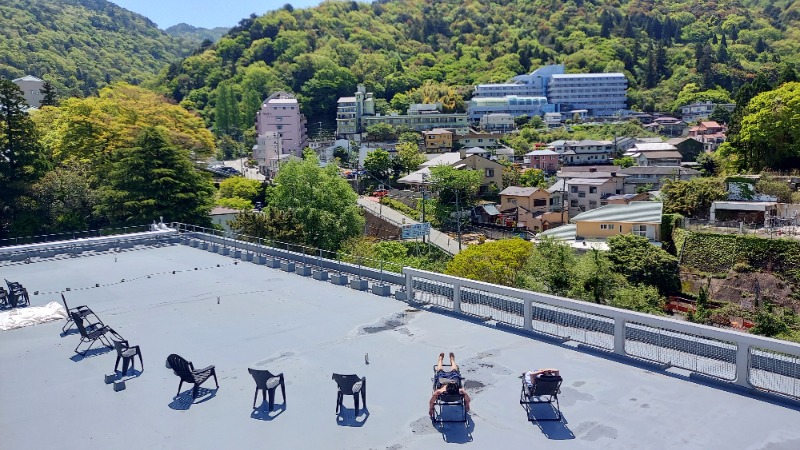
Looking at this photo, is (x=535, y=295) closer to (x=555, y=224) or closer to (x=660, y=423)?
(x=660, y=423)

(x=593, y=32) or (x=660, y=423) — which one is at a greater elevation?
(x=593, y=32)

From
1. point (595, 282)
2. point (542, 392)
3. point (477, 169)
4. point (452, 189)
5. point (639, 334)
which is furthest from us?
point (477, 169)

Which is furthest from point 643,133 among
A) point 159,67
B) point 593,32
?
point 159,67

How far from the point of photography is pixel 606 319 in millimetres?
7984

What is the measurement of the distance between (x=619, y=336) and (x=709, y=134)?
6663 cm

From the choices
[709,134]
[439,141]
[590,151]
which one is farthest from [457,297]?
[709,134]

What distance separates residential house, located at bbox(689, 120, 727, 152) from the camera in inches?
2408

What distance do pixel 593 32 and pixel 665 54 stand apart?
30637 mm

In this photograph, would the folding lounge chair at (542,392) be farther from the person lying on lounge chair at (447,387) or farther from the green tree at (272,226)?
the green tree at (272,226)

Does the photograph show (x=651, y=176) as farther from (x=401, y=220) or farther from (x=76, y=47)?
(x=76, y=47)

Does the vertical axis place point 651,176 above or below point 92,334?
below

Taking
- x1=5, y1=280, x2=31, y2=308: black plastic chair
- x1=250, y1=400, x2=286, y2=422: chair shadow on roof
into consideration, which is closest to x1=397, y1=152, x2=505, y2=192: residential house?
x1=5, y1=280, x2=31, y2=308: black plastic chair

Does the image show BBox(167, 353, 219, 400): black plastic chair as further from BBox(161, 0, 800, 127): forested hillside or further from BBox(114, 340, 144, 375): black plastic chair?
BBox(161, 0, 800, 127): forested hillside

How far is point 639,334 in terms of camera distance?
761 cm
